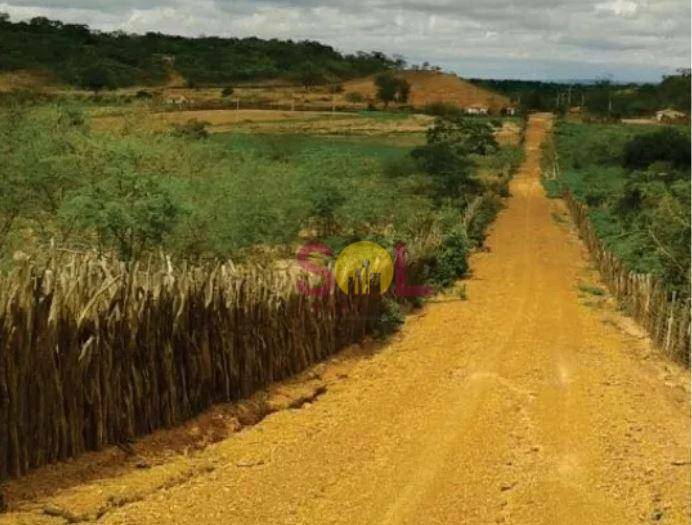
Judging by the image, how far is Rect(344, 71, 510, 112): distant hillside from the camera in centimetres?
9531

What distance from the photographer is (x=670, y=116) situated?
71.9 meters

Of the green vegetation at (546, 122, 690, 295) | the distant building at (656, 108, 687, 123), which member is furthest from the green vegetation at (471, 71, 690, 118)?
the green vegetation at (546, 122, 690, 295)

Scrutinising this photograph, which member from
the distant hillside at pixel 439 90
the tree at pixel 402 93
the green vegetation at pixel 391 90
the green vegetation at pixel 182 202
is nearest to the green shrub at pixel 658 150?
the green vegetation at pixel 182 202

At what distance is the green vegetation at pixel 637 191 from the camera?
11164mm

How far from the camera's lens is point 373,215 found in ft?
53.4

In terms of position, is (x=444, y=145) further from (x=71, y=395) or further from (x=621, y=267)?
(x=71, y=395)

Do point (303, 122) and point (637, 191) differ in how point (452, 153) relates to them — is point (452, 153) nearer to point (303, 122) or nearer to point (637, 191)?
point (637, 191)

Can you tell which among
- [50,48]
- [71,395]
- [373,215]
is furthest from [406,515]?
[50,48]

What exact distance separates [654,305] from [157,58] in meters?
79.2

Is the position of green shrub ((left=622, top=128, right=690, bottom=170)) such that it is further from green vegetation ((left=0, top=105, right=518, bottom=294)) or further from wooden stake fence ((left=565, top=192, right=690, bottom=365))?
wooden stake fence ((left=565, top=192, right=690, bottom=365))

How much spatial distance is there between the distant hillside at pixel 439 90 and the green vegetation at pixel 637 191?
34213 mm

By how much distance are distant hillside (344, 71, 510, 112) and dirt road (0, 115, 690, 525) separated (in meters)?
81.7

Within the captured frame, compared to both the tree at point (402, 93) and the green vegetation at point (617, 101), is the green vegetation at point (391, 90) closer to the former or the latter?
the tree at point (402, 93)

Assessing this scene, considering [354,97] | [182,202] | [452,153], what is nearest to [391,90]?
[354,97]
